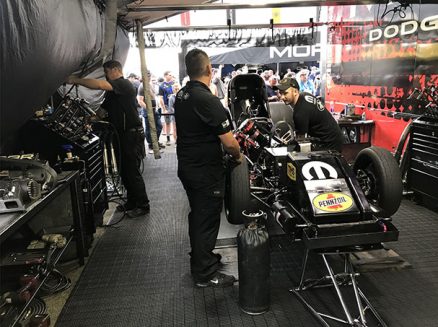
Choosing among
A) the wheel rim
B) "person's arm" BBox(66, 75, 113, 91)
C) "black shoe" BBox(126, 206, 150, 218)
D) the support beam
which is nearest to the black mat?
"black shoe" BBox(126, 206, 150, 218)

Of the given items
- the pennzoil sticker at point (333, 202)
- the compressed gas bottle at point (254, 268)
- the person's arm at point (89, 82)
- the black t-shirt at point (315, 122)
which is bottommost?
the compressed gas bottle at point (254, 268)

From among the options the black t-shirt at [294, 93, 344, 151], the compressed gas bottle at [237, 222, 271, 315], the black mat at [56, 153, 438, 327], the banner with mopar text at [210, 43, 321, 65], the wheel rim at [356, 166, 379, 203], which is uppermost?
the banner with mopar text at [210, 43, 321, 65]

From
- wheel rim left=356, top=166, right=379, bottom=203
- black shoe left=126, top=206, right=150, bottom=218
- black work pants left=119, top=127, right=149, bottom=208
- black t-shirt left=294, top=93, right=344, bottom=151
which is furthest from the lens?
black shoe left=126, top=206, right=150, bottom=218

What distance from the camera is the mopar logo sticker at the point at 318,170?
248cm

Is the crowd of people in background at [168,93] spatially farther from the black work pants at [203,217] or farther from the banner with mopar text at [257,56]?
the black work pants at [203,217]

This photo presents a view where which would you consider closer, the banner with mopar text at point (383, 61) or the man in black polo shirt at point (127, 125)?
the man in black polo shirt at point (127, 125)

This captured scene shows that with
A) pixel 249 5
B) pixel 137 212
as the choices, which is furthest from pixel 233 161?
pixel 249 5

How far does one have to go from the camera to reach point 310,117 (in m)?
3.47

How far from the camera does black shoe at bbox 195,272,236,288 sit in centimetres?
270

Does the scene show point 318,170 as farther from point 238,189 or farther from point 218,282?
point 218,282

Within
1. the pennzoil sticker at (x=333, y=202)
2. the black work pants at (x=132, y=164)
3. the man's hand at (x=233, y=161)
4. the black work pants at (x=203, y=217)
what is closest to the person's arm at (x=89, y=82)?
the black work pants at (x=132, y=164)

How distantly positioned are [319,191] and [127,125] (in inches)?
95.0

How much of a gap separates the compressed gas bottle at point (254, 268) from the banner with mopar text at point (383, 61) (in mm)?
3332

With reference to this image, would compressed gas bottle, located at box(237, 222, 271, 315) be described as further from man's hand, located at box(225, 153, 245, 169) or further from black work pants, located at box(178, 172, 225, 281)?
man's hand, located at box(225, 153, 245, 169)
